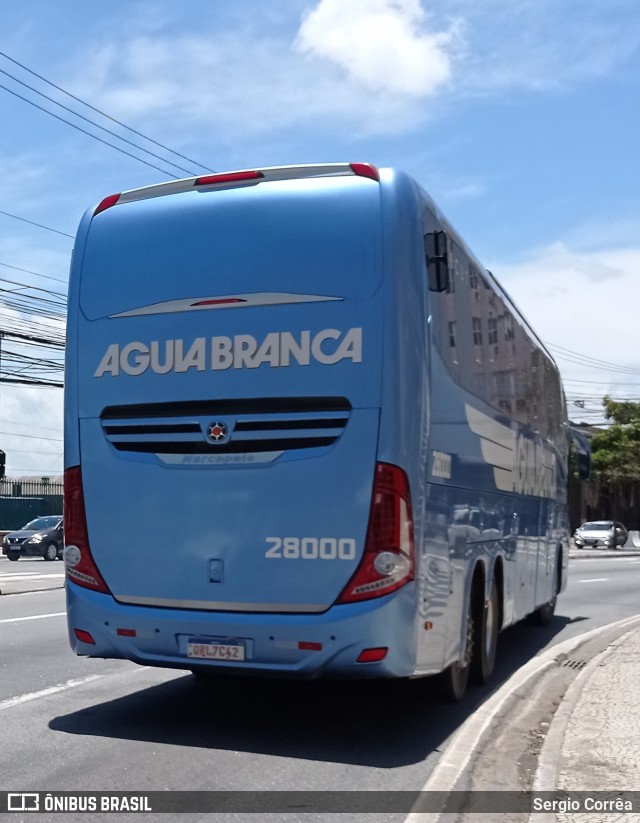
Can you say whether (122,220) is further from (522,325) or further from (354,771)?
(522,325)

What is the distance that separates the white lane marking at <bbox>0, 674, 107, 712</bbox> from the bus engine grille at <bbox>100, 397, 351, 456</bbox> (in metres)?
2.20

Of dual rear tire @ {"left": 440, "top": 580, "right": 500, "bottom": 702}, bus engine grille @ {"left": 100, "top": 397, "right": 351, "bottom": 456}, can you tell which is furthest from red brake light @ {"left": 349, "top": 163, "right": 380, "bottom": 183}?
dual rear tire @ {"left": 440, "top": 580, "right": 500, "bottom": 702}

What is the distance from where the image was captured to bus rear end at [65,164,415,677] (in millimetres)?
7328

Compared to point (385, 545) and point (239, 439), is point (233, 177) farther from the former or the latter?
point (385, 545)

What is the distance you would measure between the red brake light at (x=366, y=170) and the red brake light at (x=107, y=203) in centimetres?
195

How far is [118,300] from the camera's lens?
26.8 feet

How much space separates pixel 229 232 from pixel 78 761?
143 inches

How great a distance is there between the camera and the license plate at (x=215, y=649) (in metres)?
7.48

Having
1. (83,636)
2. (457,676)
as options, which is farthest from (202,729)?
(457,676)

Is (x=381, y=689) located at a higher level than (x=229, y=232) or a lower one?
lower

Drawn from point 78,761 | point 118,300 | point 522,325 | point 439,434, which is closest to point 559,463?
point 522,325

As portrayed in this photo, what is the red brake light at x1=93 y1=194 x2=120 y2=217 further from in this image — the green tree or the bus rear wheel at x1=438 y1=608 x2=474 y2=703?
the green tree

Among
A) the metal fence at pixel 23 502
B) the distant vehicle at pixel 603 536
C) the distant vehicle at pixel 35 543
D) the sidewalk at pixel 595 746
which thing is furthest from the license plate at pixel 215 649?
the distant vehicle at pixel 603 536

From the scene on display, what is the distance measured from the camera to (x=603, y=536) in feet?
183
